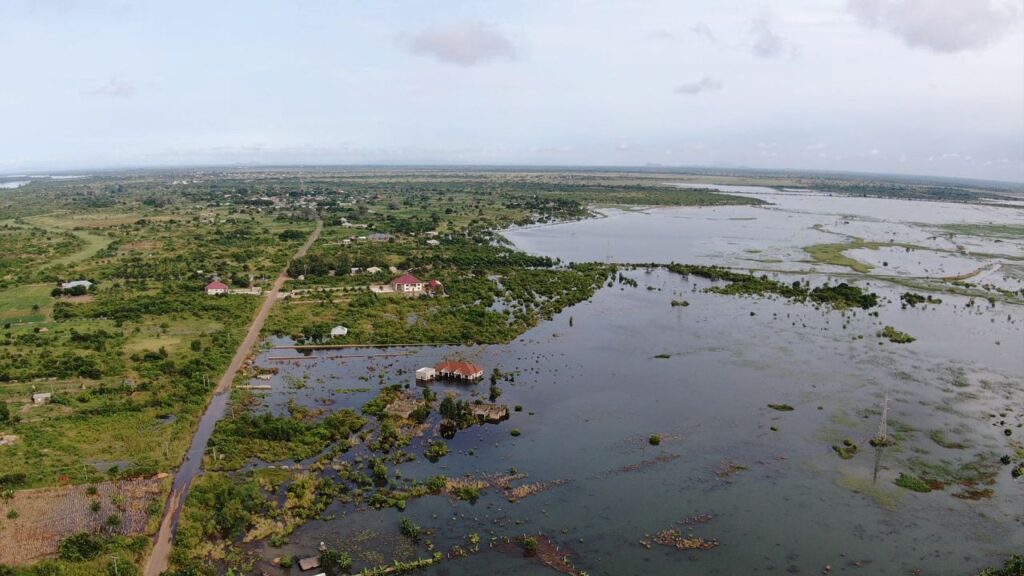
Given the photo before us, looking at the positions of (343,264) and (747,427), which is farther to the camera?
(343,264)

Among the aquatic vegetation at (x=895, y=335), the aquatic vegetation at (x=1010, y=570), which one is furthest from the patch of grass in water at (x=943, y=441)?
the aquatic vegetation at (x=895, y=335)

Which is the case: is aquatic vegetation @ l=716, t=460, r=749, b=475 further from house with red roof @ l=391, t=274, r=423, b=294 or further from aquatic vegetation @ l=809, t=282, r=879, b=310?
house with red roof @ l=391, t=274, r=423, b=294

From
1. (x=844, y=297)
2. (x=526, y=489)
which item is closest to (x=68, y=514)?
(x=526, y=489)

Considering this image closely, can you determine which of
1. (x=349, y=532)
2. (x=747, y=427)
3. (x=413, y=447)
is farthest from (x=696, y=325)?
(x=349, y=532)

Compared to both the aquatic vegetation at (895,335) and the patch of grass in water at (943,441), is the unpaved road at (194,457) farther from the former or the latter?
the aquatic vegetation at (895,335)

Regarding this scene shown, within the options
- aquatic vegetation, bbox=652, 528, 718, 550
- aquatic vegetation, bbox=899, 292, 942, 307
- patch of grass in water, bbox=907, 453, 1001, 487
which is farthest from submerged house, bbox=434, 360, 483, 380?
aquatic vegetation, bbox=899, 292, 942, 307

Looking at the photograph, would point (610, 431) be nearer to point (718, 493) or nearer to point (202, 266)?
point (718, 493)
